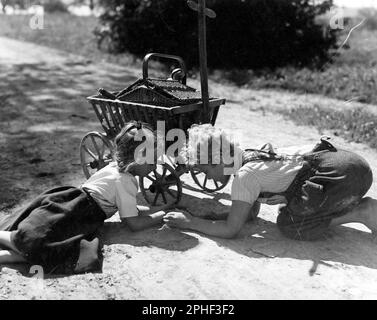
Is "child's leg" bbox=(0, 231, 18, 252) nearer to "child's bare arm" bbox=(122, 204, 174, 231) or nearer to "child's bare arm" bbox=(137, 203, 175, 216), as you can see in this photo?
"child's bare arm" bbox=(122, 204, 174, 231)

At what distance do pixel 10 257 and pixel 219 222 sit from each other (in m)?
1.48

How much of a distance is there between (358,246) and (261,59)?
901 cm

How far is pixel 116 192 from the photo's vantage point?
3797 millimetres

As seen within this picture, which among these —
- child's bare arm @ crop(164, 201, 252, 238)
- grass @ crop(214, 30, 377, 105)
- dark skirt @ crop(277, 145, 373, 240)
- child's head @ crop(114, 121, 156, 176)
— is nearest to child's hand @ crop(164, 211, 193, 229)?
child's bare arm @ crop(164, 201, 252, 238)

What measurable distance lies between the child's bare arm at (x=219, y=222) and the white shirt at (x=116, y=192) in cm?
31

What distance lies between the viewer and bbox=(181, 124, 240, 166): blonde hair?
3.58 metres

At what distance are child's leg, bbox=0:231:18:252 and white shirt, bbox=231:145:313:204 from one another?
5.06 ft

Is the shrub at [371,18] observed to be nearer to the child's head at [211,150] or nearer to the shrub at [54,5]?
the child's head at [211,150]

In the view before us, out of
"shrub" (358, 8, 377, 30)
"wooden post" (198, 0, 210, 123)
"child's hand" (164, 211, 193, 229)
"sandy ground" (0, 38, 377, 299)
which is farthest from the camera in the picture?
"shrub" (358, 8, 377, 30)

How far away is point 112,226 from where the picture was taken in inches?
159

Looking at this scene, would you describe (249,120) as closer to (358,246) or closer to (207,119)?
(207,119)
